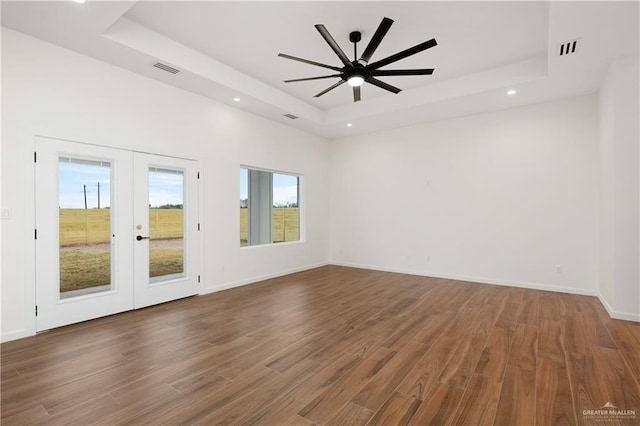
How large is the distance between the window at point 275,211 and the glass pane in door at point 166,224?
2.25 metres

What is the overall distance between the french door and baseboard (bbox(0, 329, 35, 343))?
4.0 inches

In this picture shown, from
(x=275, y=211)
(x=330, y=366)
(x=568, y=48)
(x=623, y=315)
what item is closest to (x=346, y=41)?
(x=568, y=48)

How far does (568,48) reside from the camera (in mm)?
3545

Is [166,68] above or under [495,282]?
above

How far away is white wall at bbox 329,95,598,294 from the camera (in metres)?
5.06

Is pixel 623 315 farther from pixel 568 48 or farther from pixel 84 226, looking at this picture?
pixel 84 226

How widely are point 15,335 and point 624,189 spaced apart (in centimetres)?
715

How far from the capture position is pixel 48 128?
3.48 metres

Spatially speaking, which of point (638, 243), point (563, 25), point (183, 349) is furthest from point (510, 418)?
point (563, 25)

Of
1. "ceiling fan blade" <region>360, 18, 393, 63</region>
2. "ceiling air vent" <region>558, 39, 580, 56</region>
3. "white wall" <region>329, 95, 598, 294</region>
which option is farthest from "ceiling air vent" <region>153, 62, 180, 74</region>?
"ceiling air vent" <region>558, 39, 580, 56</region>

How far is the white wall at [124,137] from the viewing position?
3.24m

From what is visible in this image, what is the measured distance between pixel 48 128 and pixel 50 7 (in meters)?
1.25

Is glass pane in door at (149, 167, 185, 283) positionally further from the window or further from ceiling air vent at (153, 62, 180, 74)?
the window

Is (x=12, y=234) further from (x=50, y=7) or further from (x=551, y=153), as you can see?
(x=551, y=153)
